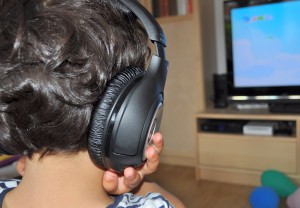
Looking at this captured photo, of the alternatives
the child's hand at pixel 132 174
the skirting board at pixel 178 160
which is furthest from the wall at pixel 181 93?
the child's hand at pixel 132 174

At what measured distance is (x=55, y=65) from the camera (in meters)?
0.41

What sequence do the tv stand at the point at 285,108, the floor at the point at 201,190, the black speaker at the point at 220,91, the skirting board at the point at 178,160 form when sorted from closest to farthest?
the floor at the point at 201,190 → the tv stand at the point at 285,108 → the black speaker at the point at 220,91 → the skirting board at the point at 178,160

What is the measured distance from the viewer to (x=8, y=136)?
1.54ft

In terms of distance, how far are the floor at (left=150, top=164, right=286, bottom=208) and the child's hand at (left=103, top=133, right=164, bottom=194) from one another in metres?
1.28

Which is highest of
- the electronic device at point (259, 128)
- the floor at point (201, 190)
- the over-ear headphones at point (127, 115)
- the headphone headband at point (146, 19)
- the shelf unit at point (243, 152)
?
the headphone headband at point (146, 19)

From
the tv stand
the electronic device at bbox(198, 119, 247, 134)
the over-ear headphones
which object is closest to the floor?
the electronic device at bbox(198, 119, 247, 134)

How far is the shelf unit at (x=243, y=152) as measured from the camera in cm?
185

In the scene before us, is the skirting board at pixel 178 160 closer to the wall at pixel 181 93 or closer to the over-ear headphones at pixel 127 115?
the wall at pixel 181 93

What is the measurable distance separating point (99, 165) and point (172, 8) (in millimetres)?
2036

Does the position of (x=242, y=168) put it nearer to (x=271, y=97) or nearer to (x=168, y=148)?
(x=271, y=97)

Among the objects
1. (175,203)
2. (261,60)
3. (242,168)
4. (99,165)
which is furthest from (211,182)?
(99,165)

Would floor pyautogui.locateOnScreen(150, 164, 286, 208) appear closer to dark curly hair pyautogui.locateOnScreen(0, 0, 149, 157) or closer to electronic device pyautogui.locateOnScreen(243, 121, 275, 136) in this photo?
electronic device pyautogui.locateOnScreen(243, 121, 275, 136)

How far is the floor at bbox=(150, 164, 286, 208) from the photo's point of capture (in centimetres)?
176

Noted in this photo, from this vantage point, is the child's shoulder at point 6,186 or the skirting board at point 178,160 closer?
the child's shoulder at point 6,186
